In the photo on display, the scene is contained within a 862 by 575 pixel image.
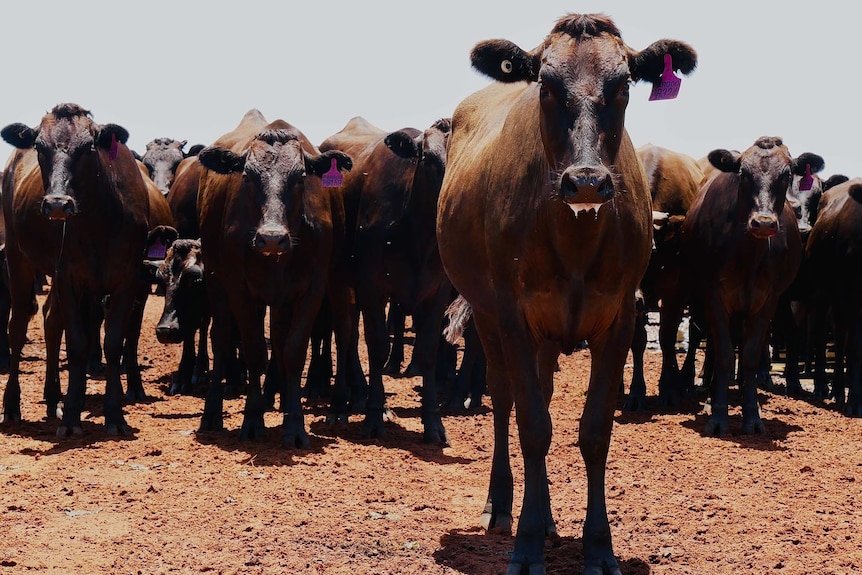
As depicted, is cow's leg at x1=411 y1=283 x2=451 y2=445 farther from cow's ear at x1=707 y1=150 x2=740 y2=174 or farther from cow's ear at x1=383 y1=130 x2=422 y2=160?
cow's ear at x1=707 y1=150 x2=740 y2=174

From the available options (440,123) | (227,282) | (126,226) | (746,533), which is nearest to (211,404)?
(227,282)

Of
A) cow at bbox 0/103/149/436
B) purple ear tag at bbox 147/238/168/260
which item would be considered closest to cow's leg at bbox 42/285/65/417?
cow at bbox 0/103/149/436

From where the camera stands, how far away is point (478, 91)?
909 cm

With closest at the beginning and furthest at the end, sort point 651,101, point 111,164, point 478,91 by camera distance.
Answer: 1. point 651,101
2. point 478,91
3. point 111,164

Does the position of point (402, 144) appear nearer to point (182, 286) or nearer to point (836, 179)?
point (182, 286)

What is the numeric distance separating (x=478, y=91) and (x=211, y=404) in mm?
3859

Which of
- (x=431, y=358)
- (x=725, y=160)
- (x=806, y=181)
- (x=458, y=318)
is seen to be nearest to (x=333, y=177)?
(x=431, y=358)

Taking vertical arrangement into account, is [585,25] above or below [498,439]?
above

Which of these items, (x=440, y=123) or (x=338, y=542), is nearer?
(x=338, y=542)

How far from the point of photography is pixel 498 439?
747cm

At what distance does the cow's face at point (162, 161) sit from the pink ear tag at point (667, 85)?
482 inches

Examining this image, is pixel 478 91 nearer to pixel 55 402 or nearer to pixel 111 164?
pixel 111 164

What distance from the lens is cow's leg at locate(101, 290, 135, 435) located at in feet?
33.8

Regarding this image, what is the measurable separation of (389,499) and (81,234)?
4324 mm
